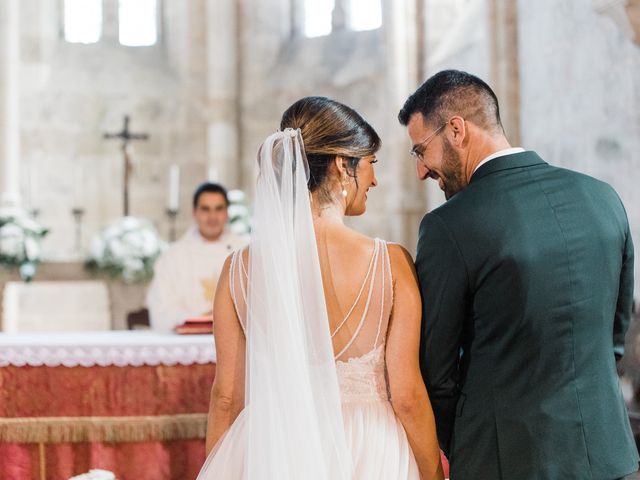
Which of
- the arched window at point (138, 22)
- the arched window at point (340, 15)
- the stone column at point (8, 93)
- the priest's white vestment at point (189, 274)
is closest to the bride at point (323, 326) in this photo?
the priest's white vestment at point (189, 274)

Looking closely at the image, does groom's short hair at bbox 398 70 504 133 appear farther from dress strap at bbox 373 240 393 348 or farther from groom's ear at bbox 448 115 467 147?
dress strap at bbox 373 240 393 348

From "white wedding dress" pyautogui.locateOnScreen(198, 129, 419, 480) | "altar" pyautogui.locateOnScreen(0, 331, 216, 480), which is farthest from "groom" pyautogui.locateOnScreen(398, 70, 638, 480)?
"altar" pyautogui.locateOnScreen(0, 331, 216, 480)

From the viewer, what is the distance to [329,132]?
2.41 meters

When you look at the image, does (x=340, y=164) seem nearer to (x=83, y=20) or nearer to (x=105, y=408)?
(x=105, y=408)

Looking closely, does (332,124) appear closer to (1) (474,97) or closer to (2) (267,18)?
(1) (474,97)

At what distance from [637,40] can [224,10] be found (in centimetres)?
723

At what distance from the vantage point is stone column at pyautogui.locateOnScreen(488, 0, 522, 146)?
851 cm

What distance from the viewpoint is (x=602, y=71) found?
6742 mm

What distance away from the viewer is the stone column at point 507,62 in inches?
335

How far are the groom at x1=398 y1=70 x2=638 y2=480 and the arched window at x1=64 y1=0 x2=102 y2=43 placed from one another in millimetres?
11356

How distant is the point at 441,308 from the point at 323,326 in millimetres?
333

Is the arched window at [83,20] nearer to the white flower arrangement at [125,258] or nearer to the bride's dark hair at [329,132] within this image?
the white flower arrangement at [125,258]

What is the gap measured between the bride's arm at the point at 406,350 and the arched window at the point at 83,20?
11284 mm

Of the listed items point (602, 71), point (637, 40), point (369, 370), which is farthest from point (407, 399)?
point (602, 71)
